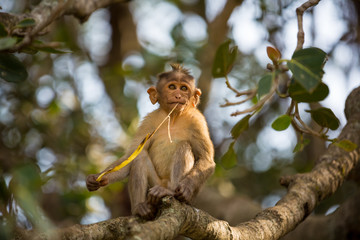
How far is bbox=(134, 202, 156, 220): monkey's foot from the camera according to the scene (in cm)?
524

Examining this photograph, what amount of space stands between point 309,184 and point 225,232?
1808 millimetres

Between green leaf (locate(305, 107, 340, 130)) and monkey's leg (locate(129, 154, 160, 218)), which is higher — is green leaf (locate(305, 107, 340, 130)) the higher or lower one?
the higher one

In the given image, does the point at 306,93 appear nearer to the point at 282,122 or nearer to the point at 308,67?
the point at 282,122

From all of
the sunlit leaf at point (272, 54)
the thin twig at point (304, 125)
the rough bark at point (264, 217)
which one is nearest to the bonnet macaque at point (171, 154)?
the rough bark at point (264, 217)

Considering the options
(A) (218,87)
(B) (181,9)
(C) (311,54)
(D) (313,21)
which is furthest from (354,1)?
(C) (311,54)

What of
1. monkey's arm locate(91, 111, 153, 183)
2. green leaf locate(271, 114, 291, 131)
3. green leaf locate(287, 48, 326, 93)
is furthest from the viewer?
monkey's arm locate(91, 111, 153, 183)

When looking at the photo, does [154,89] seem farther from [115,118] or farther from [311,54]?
[115,118]

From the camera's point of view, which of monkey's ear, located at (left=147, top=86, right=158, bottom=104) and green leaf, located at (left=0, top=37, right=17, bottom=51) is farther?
monkey's ear, located at (left=147, top=86, right=158, bottom=104)

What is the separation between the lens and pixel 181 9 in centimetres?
1274

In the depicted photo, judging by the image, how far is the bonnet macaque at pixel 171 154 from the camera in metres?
5.57

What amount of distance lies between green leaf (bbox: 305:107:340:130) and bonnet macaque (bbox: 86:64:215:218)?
5.46ft

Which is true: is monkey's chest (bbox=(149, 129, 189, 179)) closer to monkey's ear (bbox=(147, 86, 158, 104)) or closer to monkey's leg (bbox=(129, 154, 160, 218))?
monkey's leg (bbox=(129, 154, 160, 218))

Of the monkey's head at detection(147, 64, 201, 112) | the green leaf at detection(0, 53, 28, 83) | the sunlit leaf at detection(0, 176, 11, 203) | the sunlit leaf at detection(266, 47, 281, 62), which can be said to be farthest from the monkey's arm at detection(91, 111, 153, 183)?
the sunlit leaf at detection(266, 47, 281, 62)

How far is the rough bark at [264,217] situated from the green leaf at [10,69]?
1.65 meters
